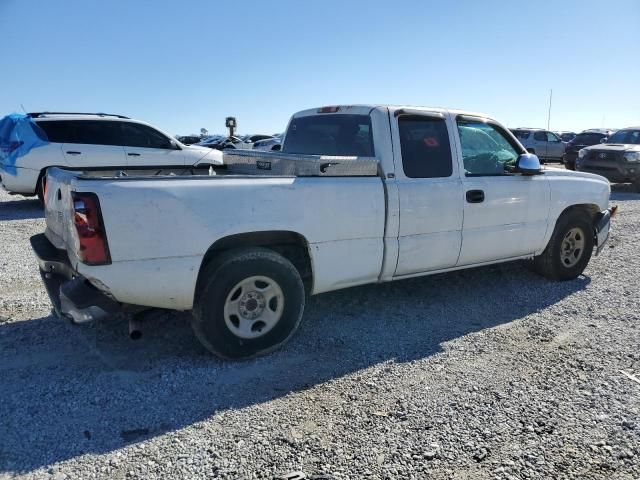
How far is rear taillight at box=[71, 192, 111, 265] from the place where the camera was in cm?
291

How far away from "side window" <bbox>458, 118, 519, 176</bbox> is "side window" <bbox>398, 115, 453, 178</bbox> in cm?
24

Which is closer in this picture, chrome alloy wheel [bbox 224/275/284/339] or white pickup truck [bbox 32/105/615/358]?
white pickup truck [bbox 32/105/615/358]

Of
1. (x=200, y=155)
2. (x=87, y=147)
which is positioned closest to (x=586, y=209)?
(x=200, y=155)

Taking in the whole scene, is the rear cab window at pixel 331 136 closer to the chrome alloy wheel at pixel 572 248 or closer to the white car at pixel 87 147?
the chrome alloy wheel at pixel 572 248

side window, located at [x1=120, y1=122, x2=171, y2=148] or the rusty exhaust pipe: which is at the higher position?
side window, located at [x1=120, y1=122, x2=171, y2=148]

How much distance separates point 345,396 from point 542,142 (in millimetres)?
23044

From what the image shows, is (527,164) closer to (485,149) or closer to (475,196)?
(485,149)

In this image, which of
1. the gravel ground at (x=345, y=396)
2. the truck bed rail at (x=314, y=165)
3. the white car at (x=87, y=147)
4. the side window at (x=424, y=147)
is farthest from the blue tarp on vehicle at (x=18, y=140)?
the side window at (x=424, y=147)

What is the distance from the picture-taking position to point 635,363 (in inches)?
144

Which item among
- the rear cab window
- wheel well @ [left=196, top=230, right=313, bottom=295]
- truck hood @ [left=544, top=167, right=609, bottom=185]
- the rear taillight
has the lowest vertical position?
wheel well @ [left=196, top=230, right=313, bottom=295]

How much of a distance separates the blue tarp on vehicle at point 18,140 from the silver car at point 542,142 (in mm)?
20287

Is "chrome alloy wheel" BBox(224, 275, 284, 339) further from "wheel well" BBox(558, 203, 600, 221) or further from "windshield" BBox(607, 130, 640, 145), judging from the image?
"windshield" BBox(607, 130, 640, 145)

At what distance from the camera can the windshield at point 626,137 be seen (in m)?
15.5

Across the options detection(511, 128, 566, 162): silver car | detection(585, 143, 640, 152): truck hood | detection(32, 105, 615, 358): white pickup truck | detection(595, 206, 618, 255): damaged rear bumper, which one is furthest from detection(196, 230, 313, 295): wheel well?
detection(511, 128, 566, 162): silver car
